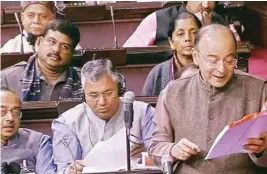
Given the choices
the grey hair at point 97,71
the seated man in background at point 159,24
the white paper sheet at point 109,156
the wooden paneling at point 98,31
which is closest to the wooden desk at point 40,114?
the grey hair at point 97,71

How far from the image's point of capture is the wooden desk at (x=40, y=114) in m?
2.76

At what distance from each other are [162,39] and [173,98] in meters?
1.57

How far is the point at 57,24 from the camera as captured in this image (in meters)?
3.04

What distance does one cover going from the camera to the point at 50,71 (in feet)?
10.2

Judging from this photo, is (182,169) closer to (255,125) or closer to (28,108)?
(255,125)

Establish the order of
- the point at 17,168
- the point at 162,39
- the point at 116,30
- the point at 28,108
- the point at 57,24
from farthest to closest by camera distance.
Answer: the point at 116,30 → the point at 162,39 → the point at 57,24 → the point at 28,108 → the point at 17,168

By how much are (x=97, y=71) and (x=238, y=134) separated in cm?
70

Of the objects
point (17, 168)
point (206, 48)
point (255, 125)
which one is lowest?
point (17, 168)

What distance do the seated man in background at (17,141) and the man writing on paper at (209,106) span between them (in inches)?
22.3

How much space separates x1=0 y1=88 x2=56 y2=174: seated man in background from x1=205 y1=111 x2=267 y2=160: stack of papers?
2.50 ft

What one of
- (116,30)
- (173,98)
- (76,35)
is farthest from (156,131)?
(116,30)

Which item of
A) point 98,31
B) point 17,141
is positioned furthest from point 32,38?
point 17,141

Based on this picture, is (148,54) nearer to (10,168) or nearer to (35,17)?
(35,17)

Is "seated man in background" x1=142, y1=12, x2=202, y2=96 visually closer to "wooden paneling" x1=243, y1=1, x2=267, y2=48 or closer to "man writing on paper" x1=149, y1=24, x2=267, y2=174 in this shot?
"man writing on paper" x1=149, y1=24, x2=267, y2=174
